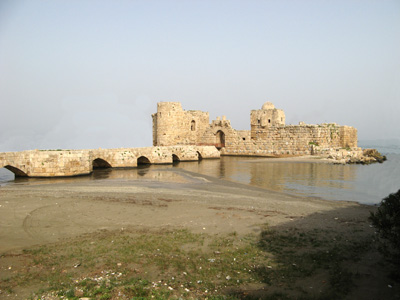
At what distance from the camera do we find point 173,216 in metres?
6.68

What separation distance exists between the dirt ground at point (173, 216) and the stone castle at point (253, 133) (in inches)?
676

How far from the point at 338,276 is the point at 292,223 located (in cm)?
216

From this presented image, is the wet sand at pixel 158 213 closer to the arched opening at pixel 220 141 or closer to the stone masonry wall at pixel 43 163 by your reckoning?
the stone masonry wall at pixel 43 163

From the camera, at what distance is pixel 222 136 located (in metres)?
32.7

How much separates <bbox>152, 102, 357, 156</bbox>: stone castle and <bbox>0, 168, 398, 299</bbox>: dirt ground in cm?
1718

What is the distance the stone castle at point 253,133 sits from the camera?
25062mm

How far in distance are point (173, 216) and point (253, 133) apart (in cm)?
2196

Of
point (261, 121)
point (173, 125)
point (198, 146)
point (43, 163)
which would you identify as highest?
point (261, 121)

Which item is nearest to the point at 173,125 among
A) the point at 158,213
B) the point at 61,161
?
the point at 61,161

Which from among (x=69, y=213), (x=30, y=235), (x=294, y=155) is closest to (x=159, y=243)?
(x=30, y=235)

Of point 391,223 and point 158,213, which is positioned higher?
point 391,223

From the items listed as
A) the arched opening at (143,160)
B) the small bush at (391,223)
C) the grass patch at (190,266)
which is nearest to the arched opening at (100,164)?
the arched opening at (143,160)

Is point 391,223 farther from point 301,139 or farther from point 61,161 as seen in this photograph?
point 301,139

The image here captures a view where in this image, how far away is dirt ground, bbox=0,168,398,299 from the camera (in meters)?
5.25
